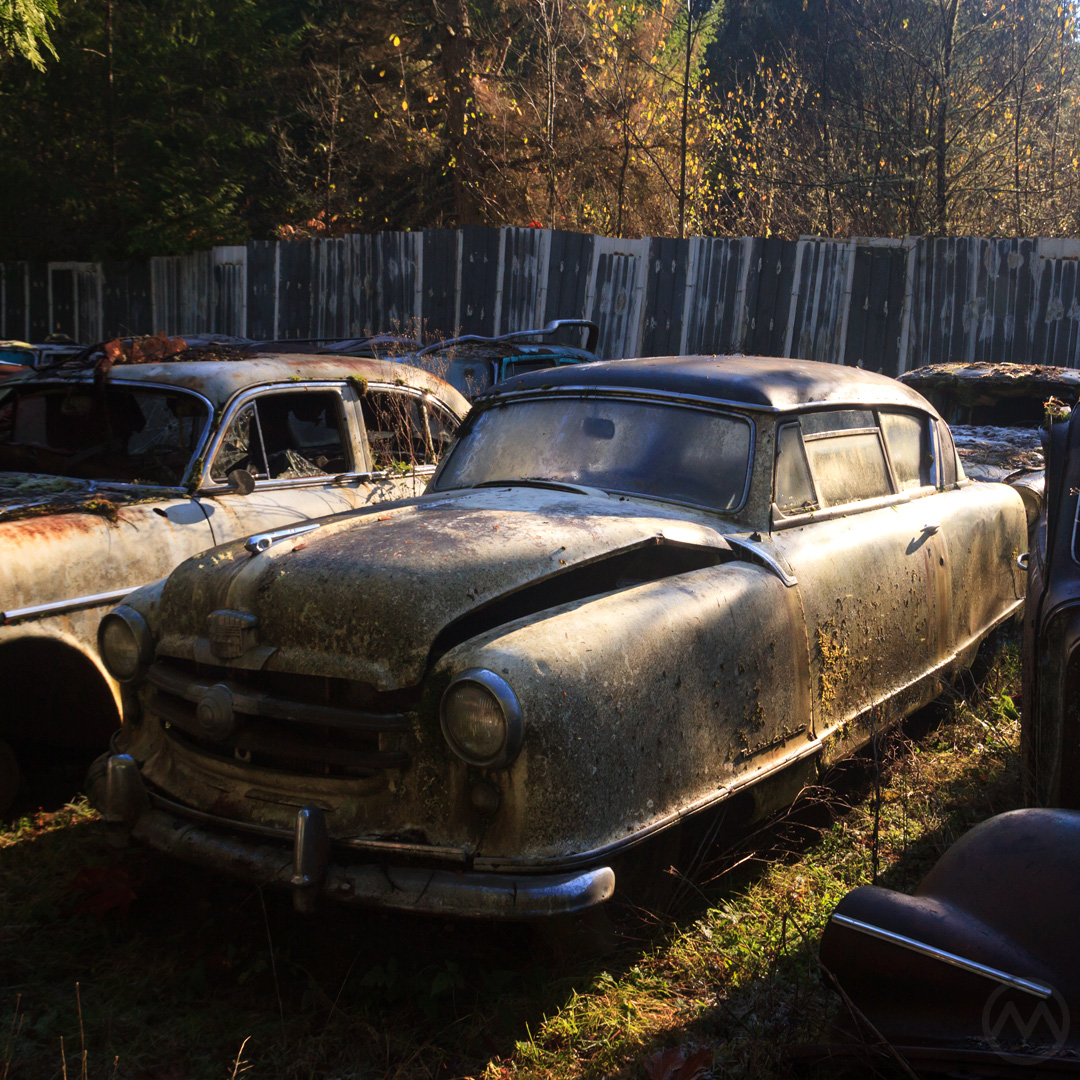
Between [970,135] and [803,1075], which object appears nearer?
[803,1075]

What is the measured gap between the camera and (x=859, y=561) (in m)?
3.97

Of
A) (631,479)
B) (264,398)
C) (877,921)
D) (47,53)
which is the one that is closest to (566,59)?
(47,53)

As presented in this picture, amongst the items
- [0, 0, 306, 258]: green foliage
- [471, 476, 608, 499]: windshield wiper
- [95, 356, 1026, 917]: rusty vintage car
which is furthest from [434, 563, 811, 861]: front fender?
[0, 0, 306, 258]: green foliage

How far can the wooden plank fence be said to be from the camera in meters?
10.0

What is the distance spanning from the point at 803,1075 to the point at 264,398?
12.8ft

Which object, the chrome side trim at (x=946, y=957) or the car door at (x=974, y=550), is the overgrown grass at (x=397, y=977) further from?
the car door at (x=974, y=550)

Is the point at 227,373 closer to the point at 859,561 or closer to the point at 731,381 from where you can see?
the point at 731,381

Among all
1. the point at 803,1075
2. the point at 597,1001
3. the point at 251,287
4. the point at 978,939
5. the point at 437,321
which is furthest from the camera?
the point at 251,287

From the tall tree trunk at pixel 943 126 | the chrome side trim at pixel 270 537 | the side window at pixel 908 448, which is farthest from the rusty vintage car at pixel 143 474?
the tall tree trunk at pixel 943 126

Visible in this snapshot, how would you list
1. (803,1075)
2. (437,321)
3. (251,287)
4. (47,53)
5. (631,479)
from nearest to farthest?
(803,1075)
(631,479)
(437,321)
(251,287)
(47,53)

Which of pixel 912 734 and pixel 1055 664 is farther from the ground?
pixel 1055 664

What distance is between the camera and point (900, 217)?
14.2 meters

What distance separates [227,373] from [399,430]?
1.08 meters

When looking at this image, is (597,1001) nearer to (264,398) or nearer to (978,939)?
(978,939)
